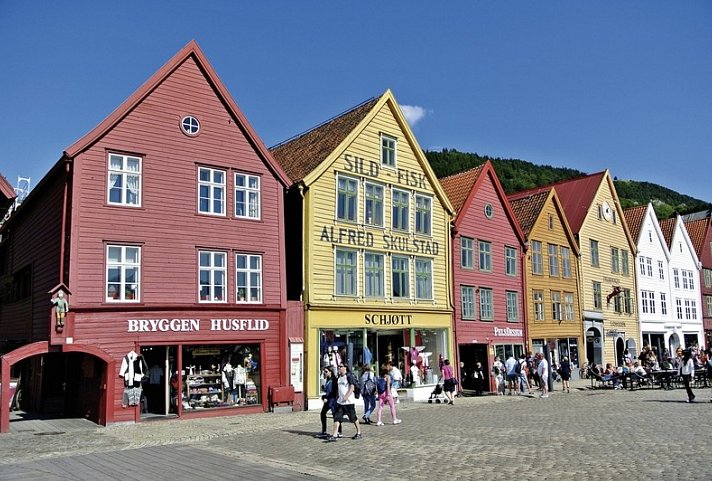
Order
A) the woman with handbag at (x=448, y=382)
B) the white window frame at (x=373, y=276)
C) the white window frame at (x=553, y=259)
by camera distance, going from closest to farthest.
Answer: the woman with handbag at (x=448, y=382)
the white window frame at (x=373, y=276)
the white window frame at (x=553, y=259)

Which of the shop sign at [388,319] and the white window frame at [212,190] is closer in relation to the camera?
the white window frame at [212,190]

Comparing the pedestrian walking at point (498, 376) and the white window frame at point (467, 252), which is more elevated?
the white window frame at point (467, 252)

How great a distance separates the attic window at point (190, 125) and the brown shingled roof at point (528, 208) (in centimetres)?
2137

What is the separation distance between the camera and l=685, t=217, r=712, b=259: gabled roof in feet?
191

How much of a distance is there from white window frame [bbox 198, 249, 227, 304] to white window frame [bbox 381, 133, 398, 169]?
9.48 metres

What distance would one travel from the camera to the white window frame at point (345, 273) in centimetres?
2709

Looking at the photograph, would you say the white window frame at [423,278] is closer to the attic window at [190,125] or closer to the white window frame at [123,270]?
the attic window at [190,125]

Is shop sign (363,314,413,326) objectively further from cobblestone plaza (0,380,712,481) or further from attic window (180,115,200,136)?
attic window (180,115,200,136)

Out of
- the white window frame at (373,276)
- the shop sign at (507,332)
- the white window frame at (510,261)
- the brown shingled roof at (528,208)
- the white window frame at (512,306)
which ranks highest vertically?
the brown shingled roof at (528,208)

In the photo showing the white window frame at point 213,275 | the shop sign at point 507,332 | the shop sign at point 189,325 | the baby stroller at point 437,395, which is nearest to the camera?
the shop sign at point 189,325

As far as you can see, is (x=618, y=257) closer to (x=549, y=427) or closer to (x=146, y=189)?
(x=549, y=427)

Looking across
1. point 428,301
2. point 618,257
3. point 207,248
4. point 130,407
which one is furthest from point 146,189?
point 618,257

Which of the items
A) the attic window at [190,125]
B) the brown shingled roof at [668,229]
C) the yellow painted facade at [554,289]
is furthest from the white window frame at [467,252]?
the brown shingled roof at [668,229]

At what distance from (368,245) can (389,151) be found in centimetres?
466
